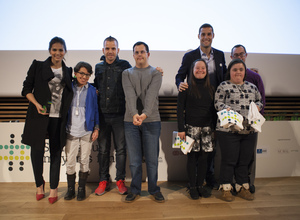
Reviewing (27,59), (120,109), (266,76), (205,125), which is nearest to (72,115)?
(120,109)

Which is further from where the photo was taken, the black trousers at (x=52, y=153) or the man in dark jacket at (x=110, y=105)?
the man in dark jacket at (x=110, y=105)

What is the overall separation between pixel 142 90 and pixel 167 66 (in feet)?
5.00

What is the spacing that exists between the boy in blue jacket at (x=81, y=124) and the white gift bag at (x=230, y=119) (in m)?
1.24

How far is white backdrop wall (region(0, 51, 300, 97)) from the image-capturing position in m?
3.22

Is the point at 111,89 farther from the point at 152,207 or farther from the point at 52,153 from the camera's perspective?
the point at 152,207

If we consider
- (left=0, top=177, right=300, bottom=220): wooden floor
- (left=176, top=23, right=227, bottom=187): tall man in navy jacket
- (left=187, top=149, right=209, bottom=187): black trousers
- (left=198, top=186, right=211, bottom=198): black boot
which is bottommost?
(left=0, top=177, right=300, bottom=220): wooden floor

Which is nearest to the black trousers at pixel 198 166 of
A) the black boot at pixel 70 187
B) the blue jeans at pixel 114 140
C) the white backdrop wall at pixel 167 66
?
the blue jeans at pixel 114 140

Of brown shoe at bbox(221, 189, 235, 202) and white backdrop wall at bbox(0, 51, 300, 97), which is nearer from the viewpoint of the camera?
brown shoe at bbox(221, 189, 235, 202)

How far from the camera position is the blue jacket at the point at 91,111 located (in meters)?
2.00

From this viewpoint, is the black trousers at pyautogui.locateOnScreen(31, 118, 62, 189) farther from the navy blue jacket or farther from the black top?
the black top

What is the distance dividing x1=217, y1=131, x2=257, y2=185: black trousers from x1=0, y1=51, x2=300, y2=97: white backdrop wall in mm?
1501

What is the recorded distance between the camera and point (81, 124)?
1.99 m

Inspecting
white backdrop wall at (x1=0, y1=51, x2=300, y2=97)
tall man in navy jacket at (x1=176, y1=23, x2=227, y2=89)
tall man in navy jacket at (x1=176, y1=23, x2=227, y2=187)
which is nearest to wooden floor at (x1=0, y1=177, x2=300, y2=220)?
tall man in navy jacket at (x1=176, y1=23, x2=227, y2=187)

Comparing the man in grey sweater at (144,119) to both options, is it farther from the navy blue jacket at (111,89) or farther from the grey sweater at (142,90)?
the navy blue jacket at (111,89)
